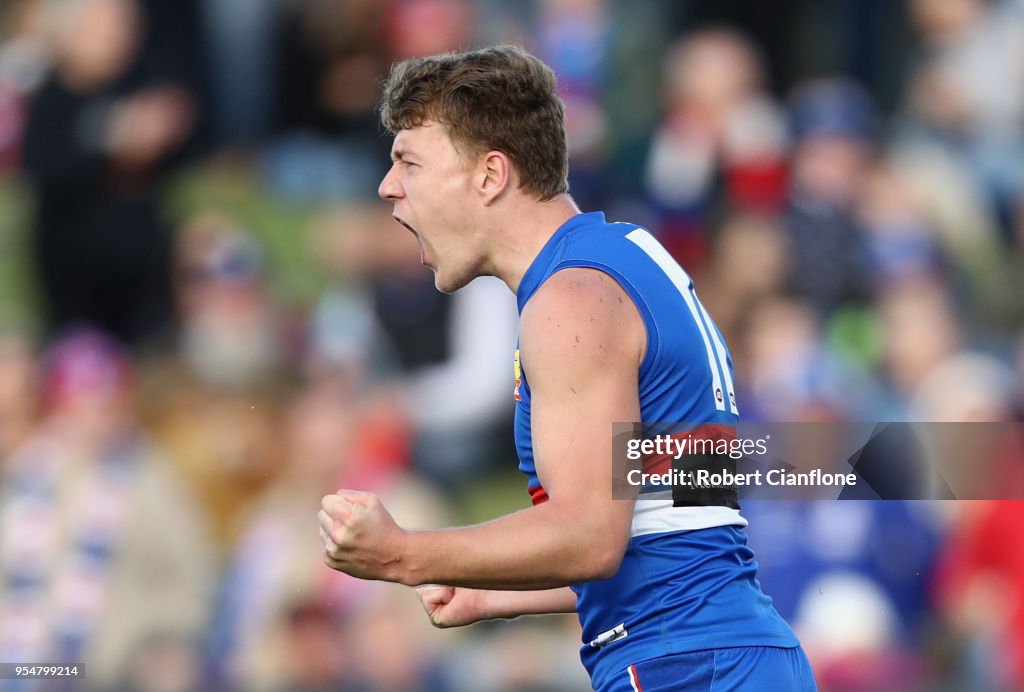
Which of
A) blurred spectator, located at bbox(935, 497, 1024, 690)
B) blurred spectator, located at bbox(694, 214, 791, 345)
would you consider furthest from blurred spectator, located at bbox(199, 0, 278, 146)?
blurred spectator, located at bbox(935, 497, 1024, 690)

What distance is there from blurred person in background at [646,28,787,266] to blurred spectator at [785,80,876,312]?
0.15 meters

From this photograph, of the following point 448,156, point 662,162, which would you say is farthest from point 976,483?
point 448,156

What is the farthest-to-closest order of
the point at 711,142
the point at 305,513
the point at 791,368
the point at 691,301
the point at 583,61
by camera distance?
1. the point at 583,61
2. the point at 711,142
3. the point at 791,368
4. the point at 305,513
5. the point at 691,301

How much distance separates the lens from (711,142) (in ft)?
26.1

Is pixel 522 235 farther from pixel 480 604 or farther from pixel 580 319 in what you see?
pixel 480 604

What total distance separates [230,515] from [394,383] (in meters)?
1.19

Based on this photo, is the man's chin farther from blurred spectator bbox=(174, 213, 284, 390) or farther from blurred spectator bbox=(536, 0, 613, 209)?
blurred spectator bbox=(536, 0, 613, 209)

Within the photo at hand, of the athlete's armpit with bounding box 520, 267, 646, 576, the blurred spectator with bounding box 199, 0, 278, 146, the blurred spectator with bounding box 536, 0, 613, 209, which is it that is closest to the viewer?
the athlete's armpit with bounding box 520, 267, 646, 576

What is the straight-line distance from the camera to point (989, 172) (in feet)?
26.5

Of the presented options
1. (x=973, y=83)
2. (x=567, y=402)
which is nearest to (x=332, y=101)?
(x=973, y=83)

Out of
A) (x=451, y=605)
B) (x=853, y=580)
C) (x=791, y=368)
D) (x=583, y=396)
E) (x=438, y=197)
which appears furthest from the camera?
(x=791, y=368)

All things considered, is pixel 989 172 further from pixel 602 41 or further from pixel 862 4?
pixel 602 41

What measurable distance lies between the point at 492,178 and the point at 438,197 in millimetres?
139

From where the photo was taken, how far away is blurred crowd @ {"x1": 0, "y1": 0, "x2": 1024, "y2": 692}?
7.16m
